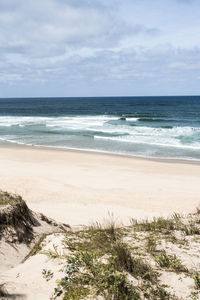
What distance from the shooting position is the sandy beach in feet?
33.3

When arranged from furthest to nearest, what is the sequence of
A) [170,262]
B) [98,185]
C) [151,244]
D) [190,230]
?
1. [98,185]
2. [190,230]
3. [151,244]
4. [170,262]

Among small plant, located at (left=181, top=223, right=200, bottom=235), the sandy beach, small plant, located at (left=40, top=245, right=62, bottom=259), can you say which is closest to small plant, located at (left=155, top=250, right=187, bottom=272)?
small plant, located at (left=181, top=223, right=200, bottom=235)

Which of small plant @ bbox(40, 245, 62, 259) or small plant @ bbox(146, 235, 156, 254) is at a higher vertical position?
small plant @ bbox(40, 245, 62, 259)

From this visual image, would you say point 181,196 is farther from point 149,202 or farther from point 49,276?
point 49,276

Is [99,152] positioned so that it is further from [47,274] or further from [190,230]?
[47,274]

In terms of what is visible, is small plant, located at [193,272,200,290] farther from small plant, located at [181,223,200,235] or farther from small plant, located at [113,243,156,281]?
small plant, located at [181,223,200,235]

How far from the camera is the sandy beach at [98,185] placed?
10.1 metres

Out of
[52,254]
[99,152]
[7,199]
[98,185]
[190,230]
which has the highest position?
[7,199]

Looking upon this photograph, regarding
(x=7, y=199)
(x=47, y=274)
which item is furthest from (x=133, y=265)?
(x=7, y=199)

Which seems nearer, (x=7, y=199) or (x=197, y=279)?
(x=197, y=279)

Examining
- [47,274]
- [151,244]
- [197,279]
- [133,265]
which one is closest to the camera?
[197,279]

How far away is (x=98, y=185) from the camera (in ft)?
46.0

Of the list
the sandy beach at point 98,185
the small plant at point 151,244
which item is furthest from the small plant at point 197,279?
the sandy beach at point 98,185

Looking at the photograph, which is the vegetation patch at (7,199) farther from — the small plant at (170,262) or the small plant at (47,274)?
the small plant at (170,262)
